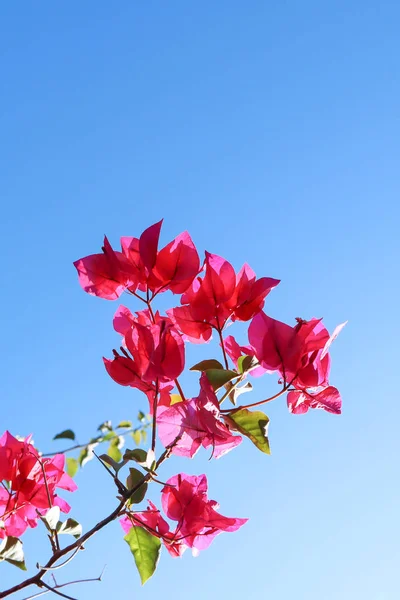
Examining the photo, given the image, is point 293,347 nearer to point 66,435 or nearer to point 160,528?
point 160,528

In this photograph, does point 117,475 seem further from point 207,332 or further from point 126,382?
point 207,332

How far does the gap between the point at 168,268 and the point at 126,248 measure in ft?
0.24

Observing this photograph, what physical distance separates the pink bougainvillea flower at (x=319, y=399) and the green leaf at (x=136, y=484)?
24cm

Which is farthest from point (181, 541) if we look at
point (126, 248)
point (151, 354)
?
point (126, 248)

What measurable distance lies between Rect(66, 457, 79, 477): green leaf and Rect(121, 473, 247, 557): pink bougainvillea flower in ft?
4.23

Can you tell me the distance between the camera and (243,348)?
0.88 meters

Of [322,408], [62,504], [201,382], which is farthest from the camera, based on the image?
[62,504]

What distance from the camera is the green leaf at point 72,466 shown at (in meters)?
2.06

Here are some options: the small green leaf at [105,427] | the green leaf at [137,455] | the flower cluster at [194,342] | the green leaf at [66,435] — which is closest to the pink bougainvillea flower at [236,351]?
the flower cluster at [194,342]

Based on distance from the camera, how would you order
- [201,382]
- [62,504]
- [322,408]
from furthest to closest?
[62,504] → [322,408] → [201,382]

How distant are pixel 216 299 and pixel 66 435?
137 cm

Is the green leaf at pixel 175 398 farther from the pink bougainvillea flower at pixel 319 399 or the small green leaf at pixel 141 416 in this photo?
the small green leaf at pixel 141 416

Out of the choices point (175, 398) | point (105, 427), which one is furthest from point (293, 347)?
point (105, 427)

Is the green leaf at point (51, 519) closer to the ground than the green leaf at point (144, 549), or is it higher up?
higher up
